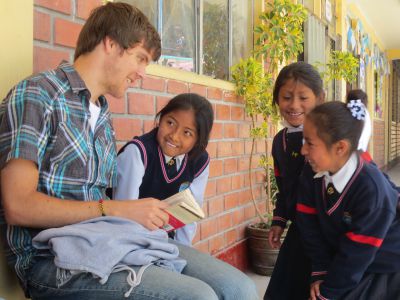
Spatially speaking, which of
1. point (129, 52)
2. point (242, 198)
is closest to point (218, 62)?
point (242, 198)

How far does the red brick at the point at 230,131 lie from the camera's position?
3283 millimetres

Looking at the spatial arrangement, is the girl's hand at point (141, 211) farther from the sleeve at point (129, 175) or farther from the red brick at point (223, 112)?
the red brick at point (223, 112)

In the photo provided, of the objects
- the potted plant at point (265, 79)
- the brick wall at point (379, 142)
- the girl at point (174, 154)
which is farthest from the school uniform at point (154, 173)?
the brick wall at point (379, 142)

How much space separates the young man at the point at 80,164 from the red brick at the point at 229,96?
1.65 metres

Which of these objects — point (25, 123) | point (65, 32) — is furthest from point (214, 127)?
point (25, 123)

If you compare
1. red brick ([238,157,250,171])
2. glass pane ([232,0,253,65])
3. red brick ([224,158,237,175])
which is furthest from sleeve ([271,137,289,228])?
glass pane ([232,0,253,65])

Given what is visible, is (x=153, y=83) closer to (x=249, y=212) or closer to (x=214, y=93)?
(x=214, y=93)

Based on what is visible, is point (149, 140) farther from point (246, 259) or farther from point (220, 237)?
point (246, 259)

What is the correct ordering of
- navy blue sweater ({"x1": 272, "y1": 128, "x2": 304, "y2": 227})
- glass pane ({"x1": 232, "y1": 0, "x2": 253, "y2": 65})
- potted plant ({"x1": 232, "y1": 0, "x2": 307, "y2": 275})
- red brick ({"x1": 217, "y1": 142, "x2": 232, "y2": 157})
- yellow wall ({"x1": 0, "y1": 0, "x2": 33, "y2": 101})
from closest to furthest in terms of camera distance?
yellow wall ({"x1": 0, "y1": 0, "x2": 33, "y2": 101})
navy blue sweater ({"x1": 272, "y1": 128, "x2": 304, "y2": 227})
red brick ({"x1": 217, "y1": 142, "x2": 232, "y2": 157})
potted plant ({"x1": 232, "y1": 0, "x2": 307, "y2": 275})
glass pane ({"x1": 232, "y1": 0, "x2": 253, "y2": 65})

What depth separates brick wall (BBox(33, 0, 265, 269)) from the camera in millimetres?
1750

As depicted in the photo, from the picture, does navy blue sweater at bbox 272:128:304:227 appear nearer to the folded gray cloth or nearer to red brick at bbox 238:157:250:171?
the folded gray cloth

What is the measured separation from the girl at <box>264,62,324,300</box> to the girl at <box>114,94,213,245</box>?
471 millimetres

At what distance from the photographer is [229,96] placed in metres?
3.36

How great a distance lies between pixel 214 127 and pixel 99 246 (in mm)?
1918
